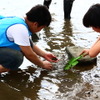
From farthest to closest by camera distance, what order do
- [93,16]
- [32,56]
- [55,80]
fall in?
[55,80] → [32,56] → [93,16]

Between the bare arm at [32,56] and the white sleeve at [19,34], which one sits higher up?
the white sleeve at [19,34]

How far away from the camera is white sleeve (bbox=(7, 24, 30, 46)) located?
291cm

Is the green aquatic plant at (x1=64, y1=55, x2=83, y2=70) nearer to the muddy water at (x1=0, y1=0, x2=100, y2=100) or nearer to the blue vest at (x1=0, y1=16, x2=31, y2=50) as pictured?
the muddy water at (x1=0, y1=0, x2=100, y2=100)

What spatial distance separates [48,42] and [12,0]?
3.82 metres

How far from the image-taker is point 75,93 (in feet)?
9.68

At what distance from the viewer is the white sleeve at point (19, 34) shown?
291 cm

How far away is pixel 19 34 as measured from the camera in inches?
114

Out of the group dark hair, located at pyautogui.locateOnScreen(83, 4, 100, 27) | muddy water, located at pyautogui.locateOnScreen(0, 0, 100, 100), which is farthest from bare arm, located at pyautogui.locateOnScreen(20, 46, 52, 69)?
dark hair, located at pyautogui.locateOnScreen(83, 4, 100, 27)

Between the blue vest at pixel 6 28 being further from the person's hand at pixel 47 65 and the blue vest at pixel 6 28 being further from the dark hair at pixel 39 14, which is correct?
the person's hand at pixel 47 65

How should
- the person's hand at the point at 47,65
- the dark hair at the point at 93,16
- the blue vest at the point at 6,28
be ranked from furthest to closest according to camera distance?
the person's hand at the point at 47,65, the blue vest at the point at 6,28, the dark hair at the point at 93,16

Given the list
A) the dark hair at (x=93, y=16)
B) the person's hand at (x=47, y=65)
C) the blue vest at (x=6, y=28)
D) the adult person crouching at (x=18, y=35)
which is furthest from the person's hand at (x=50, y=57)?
the dark hair at (x=93, y=16)

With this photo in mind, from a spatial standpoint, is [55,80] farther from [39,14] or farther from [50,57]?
[39,14]

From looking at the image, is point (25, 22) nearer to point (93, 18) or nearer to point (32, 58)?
point (32, 58)

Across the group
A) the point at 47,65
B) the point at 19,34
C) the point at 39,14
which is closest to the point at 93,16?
the point at 39,14
